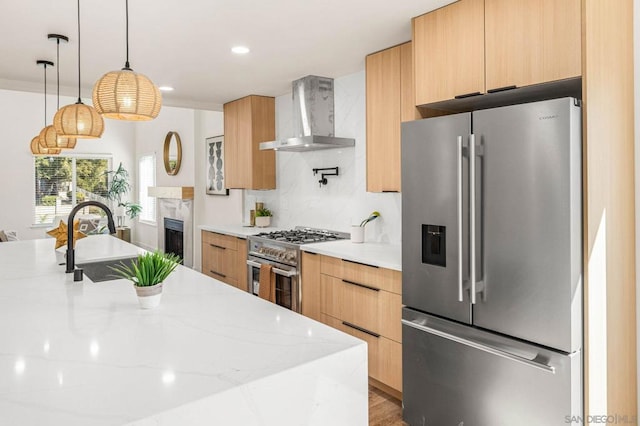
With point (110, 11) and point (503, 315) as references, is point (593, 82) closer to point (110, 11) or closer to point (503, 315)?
point (503, 315)

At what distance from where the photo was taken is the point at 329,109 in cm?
395

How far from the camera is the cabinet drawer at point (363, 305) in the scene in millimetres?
2650

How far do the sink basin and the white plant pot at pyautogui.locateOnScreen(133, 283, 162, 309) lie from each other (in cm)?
106

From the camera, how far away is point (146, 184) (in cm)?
901

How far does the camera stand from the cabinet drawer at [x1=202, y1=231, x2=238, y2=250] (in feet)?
14.8

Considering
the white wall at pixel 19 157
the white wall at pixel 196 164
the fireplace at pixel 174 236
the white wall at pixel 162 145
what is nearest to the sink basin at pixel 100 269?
the white wall at pixel 196 164

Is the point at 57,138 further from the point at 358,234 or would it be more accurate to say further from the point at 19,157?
the point at 19,157

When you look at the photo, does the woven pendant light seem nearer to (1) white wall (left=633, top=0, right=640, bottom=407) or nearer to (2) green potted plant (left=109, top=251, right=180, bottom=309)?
(2) green potted plant (left=109, top=251, right=180, bottom=309)

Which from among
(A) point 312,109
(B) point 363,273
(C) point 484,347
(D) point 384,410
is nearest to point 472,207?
(C) point 484,347

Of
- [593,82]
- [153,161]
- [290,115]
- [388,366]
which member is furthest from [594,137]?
[153,161]

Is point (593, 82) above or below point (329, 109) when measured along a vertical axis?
below

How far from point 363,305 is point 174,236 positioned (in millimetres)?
5328

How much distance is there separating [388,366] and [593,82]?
1.94m

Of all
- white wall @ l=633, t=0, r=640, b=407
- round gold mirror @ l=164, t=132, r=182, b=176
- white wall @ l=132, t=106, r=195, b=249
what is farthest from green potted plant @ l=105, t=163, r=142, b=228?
white wall @ l=633, t=0, r=640, b=407
